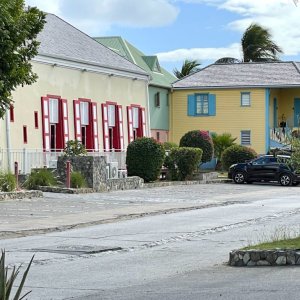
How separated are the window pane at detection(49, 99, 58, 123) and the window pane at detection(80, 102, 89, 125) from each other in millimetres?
2663

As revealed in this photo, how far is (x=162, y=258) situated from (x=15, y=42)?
6143 mm

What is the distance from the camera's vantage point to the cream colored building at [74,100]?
40.9m

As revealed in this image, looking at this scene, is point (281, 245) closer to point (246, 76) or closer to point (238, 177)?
point (238, 177)

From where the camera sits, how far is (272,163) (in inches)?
1859

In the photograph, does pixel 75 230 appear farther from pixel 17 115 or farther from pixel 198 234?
pixel 17 115

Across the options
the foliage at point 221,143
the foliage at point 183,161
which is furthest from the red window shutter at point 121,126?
the foliage at point 221,143

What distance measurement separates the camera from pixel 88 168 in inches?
1448

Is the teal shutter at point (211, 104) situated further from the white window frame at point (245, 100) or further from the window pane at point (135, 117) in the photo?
the window pane at point (135, 117)

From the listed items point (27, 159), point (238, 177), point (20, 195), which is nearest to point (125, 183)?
point (27, 159)

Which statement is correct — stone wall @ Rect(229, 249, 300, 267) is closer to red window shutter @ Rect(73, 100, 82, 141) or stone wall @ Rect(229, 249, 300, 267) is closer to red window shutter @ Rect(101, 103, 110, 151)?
red window shutter @ Rect(73, 100, 82, 141)

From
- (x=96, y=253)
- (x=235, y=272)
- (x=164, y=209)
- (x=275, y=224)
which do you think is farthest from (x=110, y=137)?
(x=235, y=272)

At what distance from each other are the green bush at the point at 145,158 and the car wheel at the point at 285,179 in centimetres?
774

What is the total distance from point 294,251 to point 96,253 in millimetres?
4312

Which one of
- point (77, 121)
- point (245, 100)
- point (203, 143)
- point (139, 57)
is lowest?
point (203, 143)
